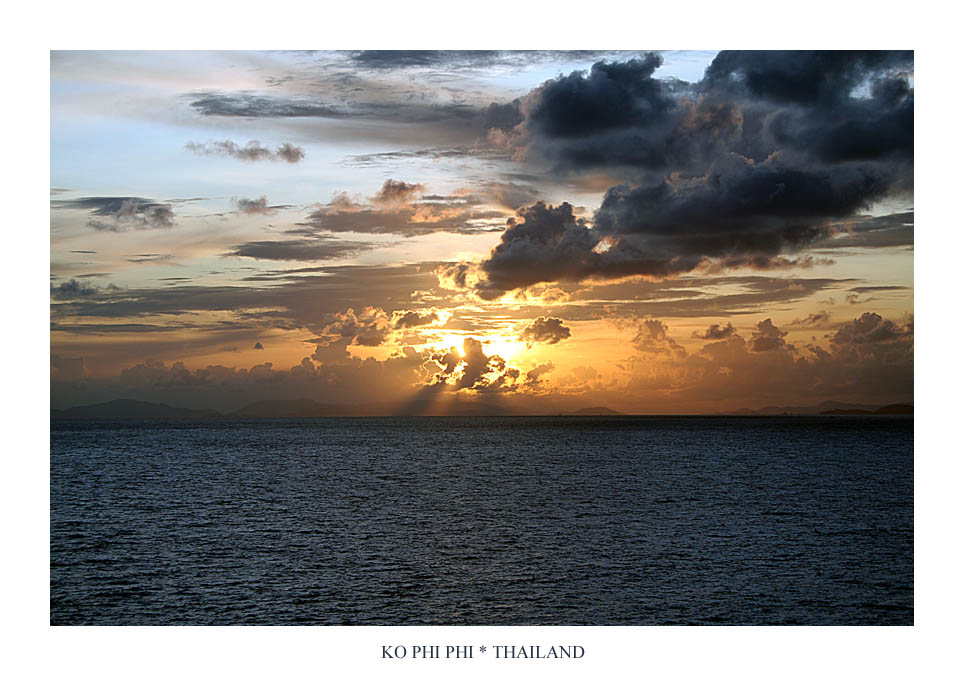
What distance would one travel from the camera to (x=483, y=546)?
38.7 meters

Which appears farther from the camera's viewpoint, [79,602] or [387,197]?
[387,197]

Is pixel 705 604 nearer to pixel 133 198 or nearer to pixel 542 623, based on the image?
pixel 542 623

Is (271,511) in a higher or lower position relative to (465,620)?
higher

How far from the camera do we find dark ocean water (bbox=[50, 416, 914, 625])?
28.0 m

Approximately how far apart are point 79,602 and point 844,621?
24.6 meters

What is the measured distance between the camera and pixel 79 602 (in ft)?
94.8

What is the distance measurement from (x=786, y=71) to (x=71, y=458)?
296ft

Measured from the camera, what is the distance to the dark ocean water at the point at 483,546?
91.8ft

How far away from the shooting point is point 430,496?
195ft

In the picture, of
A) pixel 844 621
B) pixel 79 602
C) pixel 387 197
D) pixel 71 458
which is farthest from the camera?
pixel 71 458
